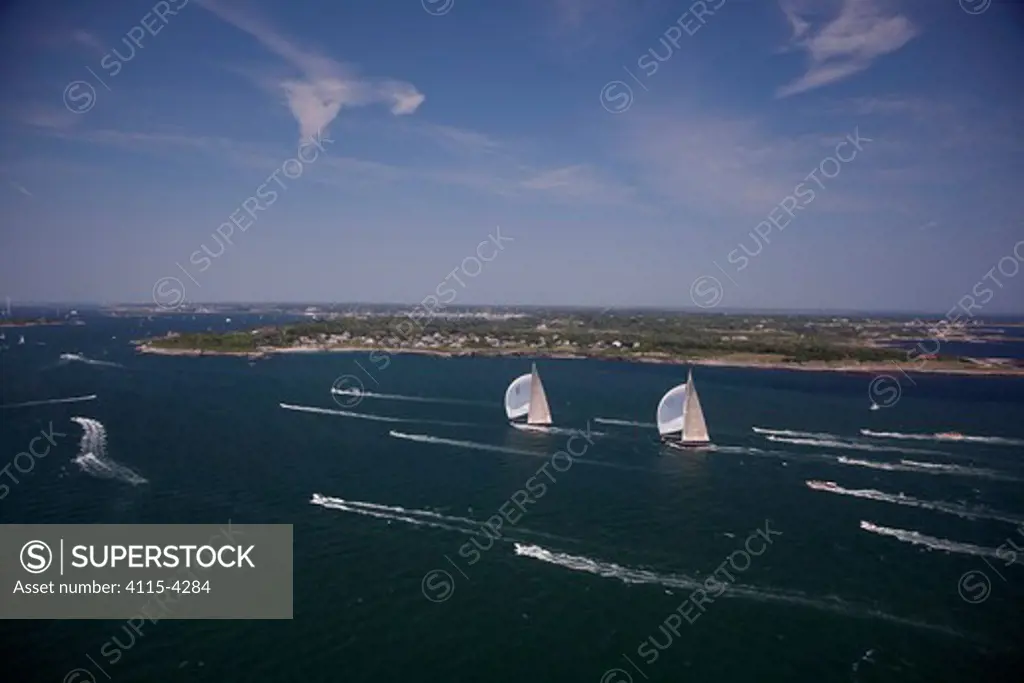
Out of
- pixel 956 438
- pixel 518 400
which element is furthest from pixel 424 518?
pixel 956 438

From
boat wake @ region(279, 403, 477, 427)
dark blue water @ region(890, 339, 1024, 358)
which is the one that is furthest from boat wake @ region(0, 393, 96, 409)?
dark blue water @ region(890, 339, 1024, 358)

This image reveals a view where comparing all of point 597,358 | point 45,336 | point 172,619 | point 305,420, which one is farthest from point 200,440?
point 45,336

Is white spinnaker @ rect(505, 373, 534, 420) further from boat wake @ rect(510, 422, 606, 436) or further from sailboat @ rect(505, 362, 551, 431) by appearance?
boat wake @ rect(510, 422, 606, 436)

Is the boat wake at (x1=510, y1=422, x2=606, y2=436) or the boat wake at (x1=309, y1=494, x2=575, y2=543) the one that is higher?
the boat wake at (x1=510, y1=422, x2=606, y2=436)

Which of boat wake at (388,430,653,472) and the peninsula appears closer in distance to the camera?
boat wake at (388,430,653,472)

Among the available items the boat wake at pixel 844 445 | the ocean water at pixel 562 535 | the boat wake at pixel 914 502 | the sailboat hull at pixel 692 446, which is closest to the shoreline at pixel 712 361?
the ocean water at pixel 562 535

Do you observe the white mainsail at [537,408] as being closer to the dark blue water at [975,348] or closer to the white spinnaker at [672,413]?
the white spinnaker at [672,413]
